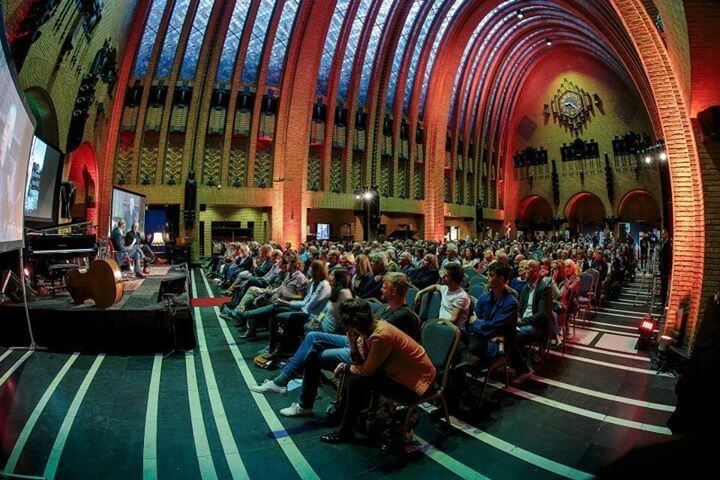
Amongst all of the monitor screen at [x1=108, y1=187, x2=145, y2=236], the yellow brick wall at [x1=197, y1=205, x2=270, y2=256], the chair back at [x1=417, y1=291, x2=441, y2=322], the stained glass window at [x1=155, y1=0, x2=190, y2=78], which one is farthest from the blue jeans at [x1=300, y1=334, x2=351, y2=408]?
the stained glass window at [x1=155, y1=0, x2=190, y2=78]

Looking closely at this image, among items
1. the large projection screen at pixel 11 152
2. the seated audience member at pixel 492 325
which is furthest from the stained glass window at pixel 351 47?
the seated audience member at pixel 492 325

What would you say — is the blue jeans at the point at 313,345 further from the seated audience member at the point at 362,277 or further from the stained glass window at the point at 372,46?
the stained glass window at the point at 372,46

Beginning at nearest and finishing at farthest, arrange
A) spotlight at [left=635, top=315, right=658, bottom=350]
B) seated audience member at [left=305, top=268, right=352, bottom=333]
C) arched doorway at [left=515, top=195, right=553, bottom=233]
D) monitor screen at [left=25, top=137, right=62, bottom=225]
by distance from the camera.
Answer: seated audience member at [left=305, top=268, right=352, bottom=333]
spotlight at [left=635, top=315, right=658, bottom=350]
monitor screen at [left=25, top=137, right=62, bottom=225]
arched doorway at [left=515, top=195, right=553, bottom=233]

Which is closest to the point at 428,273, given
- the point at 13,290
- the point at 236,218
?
the point at 13,290

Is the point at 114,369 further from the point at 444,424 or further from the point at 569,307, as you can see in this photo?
the point at 569,307

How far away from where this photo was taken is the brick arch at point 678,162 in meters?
5.11

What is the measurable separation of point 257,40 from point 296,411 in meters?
19.9

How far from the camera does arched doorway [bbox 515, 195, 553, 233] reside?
33812 millimetres

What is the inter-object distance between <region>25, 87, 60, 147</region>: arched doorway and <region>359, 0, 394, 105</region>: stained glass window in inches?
622

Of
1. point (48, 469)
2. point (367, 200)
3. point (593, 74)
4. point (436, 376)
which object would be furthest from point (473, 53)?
point (48, 469)

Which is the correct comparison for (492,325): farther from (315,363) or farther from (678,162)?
(678,162)

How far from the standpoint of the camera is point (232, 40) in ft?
60.1

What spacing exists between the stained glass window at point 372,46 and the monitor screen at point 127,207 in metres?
14.5

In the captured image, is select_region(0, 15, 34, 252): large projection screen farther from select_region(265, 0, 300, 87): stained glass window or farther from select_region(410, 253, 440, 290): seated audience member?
select_region(265, 0, 300, 87): stained glass window
